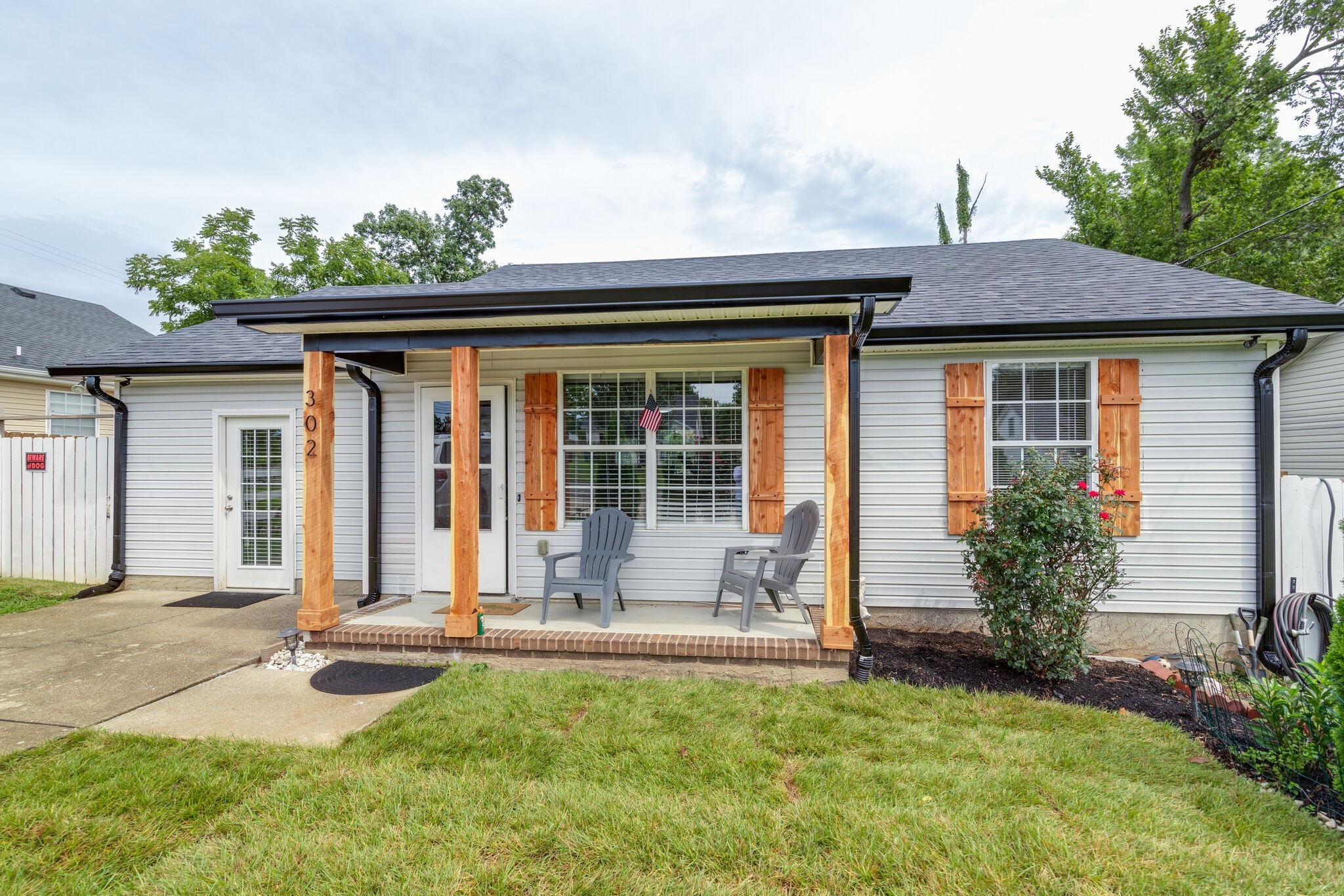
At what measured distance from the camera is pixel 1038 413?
4.77 metres

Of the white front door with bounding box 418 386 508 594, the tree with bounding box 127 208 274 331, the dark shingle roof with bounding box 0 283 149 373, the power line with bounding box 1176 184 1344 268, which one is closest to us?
the white front door with bounding box 418 386 508 594

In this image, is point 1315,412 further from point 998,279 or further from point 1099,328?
point 1099,328

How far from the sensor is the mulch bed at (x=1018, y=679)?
3408 millimetres

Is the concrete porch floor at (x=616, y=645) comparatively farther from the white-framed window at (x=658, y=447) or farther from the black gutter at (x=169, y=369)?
the black gutter at (x=169, y=369)

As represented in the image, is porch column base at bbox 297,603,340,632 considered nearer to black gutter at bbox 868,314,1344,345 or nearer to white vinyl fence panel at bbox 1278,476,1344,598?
black gutter at bbox 868,314,1344,345

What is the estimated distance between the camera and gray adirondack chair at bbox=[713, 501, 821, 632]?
4074 mm

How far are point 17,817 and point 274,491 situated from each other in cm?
441

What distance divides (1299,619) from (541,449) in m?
5.77

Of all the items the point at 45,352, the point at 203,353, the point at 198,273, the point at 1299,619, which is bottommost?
the point at 1299,619

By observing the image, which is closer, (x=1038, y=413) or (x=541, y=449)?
(x=1038, y=413)

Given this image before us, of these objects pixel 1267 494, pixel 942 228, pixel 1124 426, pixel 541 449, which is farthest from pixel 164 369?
pixel 942 228

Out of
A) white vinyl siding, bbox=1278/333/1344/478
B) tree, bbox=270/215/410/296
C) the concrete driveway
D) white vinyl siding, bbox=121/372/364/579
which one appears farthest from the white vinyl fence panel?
tree, bbox=270/215/410/296

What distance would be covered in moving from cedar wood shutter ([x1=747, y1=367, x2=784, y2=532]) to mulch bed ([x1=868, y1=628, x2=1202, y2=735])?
1278 millimetres

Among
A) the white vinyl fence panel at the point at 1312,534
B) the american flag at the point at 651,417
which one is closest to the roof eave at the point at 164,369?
the american flag at the point at 651,417
